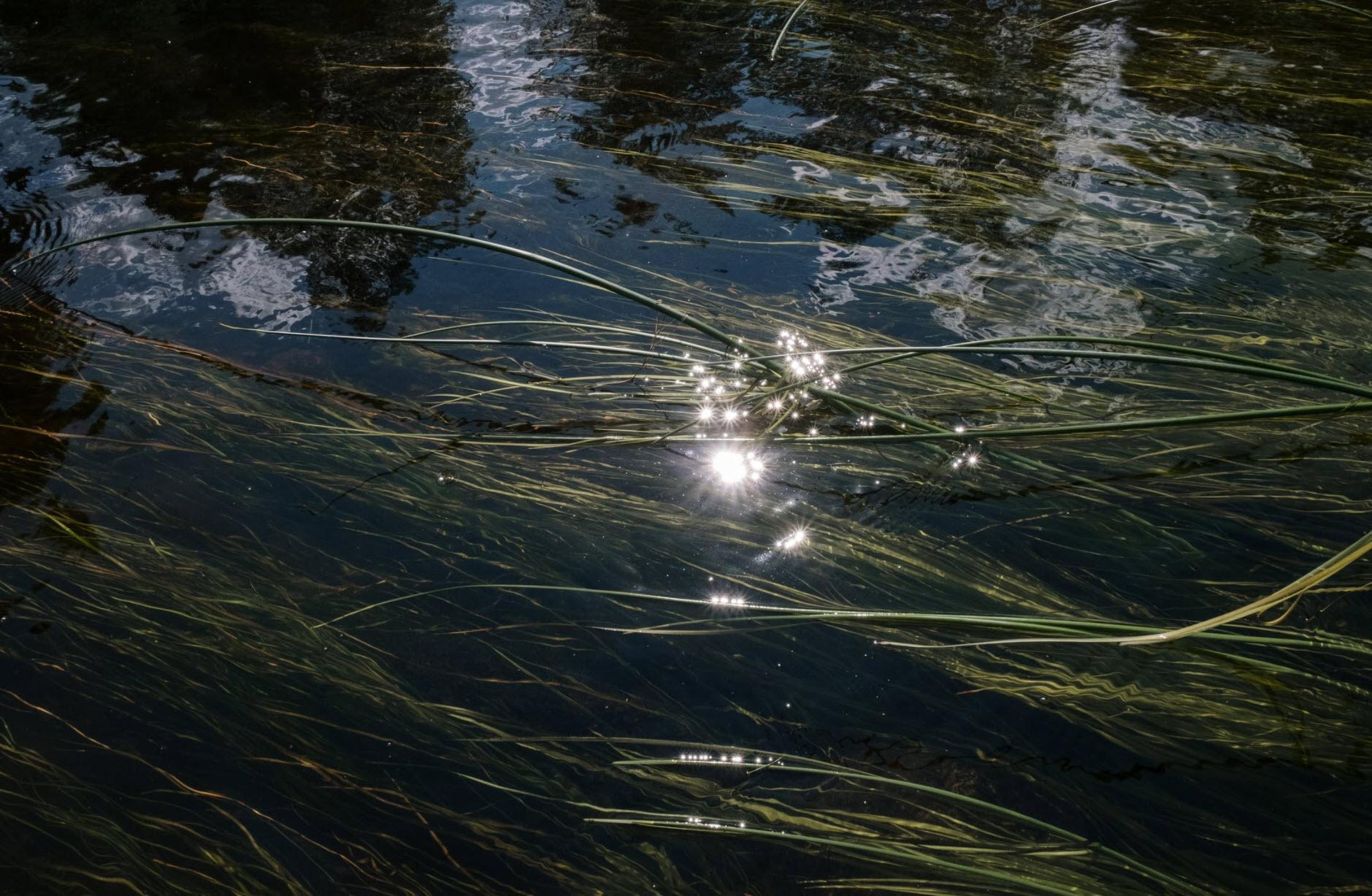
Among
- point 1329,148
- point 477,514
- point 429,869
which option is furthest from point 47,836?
point 1329,148

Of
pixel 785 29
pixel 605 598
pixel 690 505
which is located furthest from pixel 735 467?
pixel 785 29

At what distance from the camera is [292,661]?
1.62m

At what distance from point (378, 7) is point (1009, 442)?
3627 millimetres

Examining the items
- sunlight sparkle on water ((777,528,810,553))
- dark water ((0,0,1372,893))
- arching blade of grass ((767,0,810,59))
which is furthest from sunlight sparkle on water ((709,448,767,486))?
arching blade of grass ((767,0,810,59))

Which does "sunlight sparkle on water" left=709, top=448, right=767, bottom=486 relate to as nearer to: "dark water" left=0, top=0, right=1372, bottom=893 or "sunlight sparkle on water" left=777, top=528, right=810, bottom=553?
"dark water" left=0, top=0, right=1372, bottom=893

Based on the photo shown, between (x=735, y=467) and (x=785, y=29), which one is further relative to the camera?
(x=785, y=29)

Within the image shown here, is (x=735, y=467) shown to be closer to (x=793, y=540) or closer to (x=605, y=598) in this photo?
(x=793, y=540)

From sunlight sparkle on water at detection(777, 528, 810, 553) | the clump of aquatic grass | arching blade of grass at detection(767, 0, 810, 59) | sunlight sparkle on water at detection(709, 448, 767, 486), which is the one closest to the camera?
the clump of aquatic grass

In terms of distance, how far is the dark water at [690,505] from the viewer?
1.36 meters

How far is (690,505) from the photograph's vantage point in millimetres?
1804

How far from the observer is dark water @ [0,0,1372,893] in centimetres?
136

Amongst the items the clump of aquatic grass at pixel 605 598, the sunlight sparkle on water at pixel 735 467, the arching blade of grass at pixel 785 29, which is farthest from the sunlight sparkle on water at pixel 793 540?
the arching blade of grass at pixel 785 29

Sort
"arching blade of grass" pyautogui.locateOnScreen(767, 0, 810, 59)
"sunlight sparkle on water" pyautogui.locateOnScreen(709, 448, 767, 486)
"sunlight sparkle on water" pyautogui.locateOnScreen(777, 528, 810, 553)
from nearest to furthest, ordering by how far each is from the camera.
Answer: "sunlight sparkle on water" pyautogui.locateOnScreen(777, 528, 810, 553) → "sunlight sparkle on water" pyautogui.locateOnScreen(709, 448, 767, 486) → "arching blade of grass" pyautogui.locateOnScreen(767, 0, 810, 59)

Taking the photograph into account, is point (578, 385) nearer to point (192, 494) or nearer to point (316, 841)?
point (192, 494)
